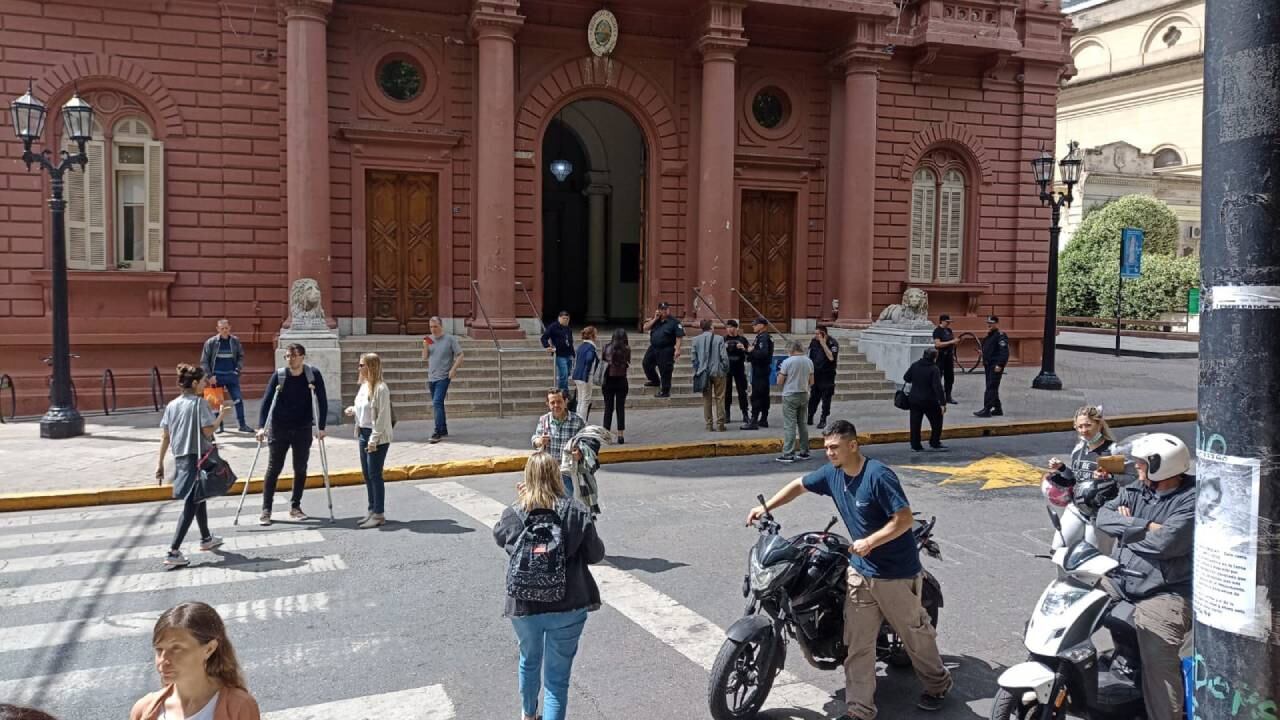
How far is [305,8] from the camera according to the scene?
16781 mm

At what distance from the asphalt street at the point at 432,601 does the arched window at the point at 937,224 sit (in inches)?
512

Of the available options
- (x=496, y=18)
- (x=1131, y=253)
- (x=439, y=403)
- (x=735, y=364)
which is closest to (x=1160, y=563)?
(x=439, y=403)

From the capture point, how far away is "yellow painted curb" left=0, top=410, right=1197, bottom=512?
10242mm

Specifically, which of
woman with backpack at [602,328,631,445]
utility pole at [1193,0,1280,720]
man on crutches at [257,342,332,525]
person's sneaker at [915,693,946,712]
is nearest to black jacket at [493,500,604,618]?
person's sneaker at [915,693,946,712]

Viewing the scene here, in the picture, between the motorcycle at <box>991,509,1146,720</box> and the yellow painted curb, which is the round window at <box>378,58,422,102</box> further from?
the motorcycle at <box>991,509,1146,720</box>

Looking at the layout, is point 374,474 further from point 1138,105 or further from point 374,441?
point 1138,105

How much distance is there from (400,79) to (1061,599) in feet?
57.0

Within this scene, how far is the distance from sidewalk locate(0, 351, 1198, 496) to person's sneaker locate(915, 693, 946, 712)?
8.26 m

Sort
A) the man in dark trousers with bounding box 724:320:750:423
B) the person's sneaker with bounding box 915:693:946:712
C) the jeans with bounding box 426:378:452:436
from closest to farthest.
→ the person's sneaker with bounding box 915:693:946:712, the jeans with bounding box 426:378:452:436, the man in dark trousers with bounding box 724:320:750:423

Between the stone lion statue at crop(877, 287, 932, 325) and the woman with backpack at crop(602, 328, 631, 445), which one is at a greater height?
the stone lion statue at crop(877, 287, 932, 325)

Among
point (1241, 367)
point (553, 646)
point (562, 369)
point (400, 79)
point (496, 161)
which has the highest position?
point (400, 79)

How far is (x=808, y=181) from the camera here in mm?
21828

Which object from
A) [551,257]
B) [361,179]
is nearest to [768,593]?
[361,179]

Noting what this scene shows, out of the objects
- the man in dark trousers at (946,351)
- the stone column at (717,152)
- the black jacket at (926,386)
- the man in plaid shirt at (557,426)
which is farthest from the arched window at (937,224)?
the man in plaid shirt at (557,426)
